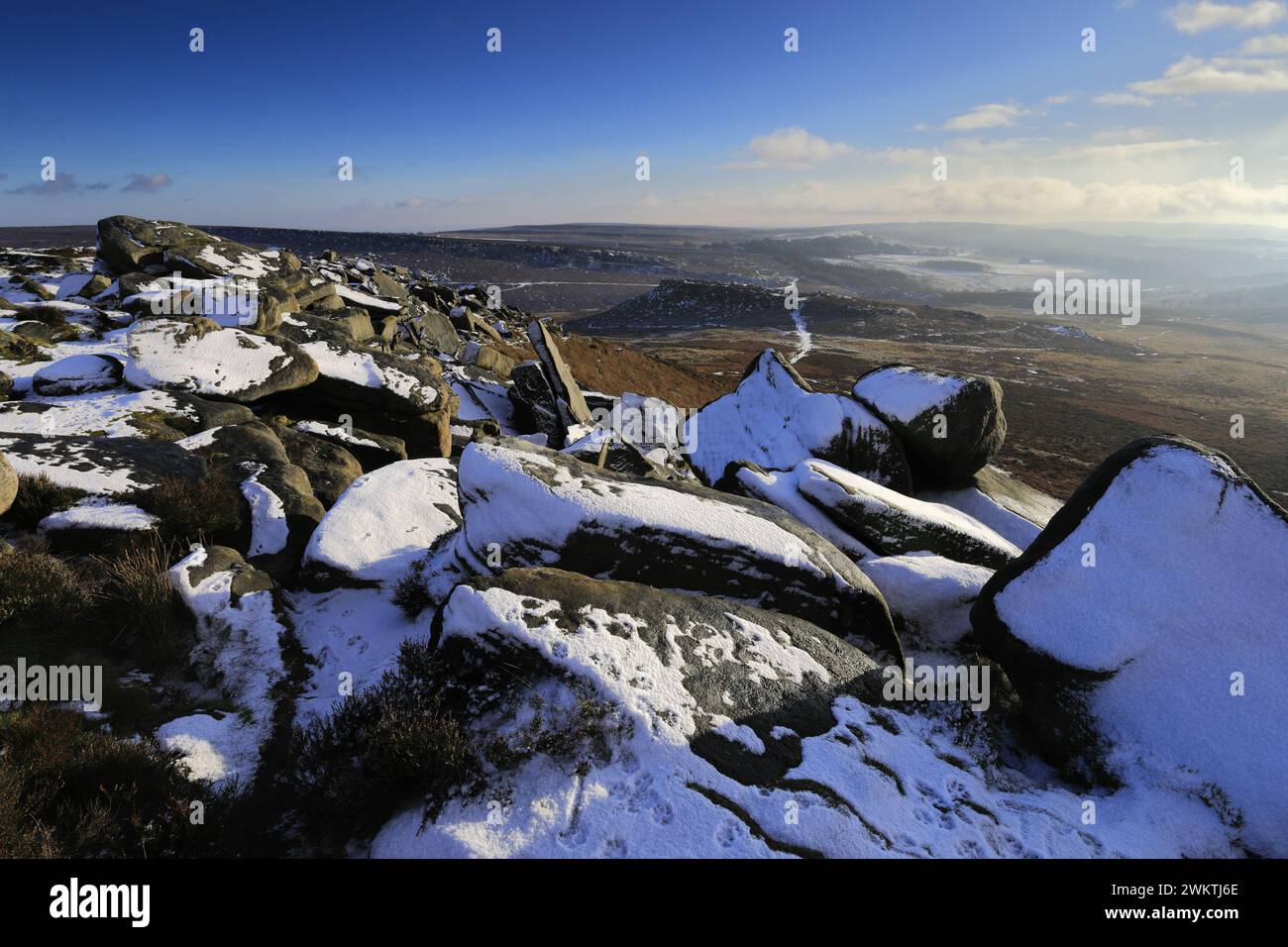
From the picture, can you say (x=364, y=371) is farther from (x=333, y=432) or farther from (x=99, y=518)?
(x=99, y=518)

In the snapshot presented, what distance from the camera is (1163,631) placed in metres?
6.51

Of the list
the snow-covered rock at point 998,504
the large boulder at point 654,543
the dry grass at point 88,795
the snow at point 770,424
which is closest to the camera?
the dry grass at point 88,795

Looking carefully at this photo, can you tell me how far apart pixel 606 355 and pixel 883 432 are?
1402 inches

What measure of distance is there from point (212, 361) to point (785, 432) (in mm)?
13247

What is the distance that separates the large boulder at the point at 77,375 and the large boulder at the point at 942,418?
667 inches

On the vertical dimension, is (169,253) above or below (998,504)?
above

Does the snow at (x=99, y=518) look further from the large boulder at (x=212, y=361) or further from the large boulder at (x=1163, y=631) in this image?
the large boulder at (x=1163, y=631)

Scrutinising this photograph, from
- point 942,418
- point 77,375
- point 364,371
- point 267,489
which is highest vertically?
point 364,371

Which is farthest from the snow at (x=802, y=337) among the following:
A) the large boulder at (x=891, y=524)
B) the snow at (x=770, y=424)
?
the large boulder at (x=891, y=524)

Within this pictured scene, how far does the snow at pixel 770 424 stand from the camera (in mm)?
14938

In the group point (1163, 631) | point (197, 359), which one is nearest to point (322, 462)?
point (197, 359)

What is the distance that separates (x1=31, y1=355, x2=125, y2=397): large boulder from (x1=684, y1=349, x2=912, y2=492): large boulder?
12.7m

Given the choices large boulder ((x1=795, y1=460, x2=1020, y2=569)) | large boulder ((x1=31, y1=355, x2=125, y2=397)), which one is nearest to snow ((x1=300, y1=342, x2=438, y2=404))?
large boulder ((x1=31, y1=355, x2=125, y2=397))
